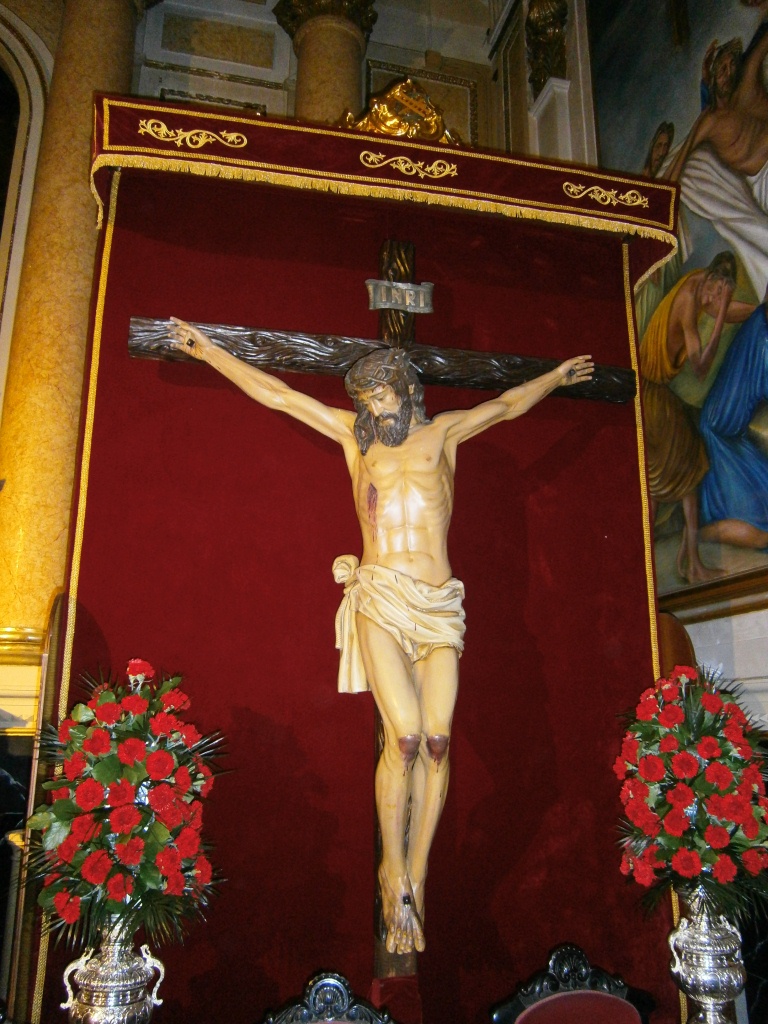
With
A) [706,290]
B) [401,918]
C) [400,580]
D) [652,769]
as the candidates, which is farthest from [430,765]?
[706,290]

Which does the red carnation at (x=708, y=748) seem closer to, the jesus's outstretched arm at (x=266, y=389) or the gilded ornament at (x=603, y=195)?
the jesus's outstretched arm at (x=266, y=389)

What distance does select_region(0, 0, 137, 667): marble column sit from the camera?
4.88m

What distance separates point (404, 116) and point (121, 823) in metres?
3.42

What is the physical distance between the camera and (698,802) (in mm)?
3004

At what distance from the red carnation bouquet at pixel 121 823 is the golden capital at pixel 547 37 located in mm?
5869

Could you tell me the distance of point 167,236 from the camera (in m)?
3.89

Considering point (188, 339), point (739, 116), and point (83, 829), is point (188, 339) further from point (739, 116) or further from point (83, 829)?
point (739, 116)

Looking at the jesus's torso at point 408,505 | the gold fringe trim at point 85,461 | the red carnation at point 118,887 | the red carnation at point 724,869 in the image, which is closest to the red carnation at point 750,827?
the red carnation at point 724,869

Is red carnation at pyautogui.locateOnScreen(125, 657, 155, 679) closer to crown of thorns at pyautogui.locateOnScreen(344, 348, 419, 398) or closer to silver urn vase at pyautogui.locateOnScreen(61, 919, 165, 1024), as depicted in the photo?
silver urn vase at pyautogui.locateOnScreen(61, 919, 165, 1024)

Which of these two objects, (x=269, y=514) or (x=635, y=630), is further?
(x=635, y=630)

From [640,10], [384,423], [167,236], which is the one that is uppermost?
[640,10]

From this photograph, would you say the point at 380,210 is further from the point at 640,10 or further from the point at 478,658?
the point at 640,10

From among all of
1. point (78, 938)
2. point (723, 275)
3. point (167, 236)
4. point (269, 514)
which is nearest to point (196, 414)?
point (269, 514)

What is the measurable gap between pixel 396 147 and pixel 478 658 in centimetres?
232
